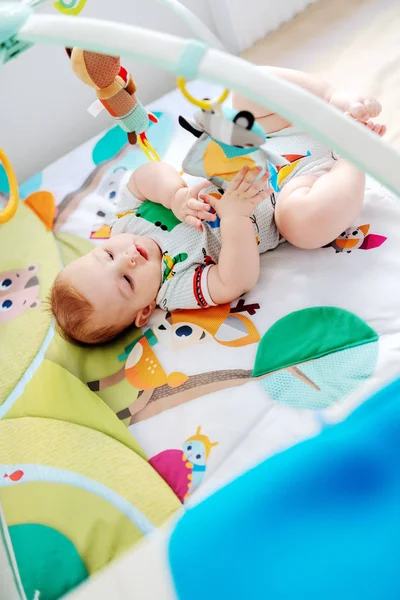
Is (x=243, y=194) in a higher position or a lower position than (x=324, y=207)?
higher

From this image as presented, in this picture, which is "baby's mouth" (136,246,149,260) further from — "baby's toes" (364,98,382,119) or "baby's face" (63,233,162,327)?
"baby's toes" (364,98,382,119)

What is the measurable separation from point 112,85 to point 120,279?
1.10 ft

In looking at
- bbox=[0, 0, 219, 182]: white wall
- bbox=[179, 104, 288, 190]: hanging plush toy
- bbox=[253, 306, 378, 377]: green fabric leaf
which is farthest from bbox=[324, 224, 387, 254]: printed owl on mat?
bbox=[0, 0, 219, 182]: white wall

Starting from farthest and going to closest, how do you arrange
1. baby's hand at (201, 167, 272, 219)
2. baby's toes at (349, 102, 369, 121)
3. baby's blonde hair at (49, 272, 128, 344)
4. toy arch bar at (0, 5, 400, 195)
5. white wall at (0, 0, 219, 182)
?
1. white wall at (0, 0, 219, 182)
2. baby's blonde hair at (49, 272, 128, 344)
3. baby's toes at (349, 102, 369, 121)
4. baby's hand at (201, 167, 272, 219)
5. toy arch bar at (0, 5, 400, 195)

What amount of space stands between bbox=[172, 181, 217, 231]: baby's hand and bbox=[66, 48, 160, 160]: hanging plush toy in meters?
0.14

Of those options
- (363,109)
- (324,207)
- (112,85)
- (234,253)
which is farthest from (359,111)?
(112,85)

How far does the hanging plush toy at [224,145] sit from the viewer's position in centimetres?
61

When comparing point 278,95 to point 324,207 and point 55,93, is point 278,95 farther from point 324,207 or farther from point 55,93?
point 55,93

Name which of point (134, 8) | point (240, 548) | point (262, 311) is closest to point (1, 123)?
point (134, 8)

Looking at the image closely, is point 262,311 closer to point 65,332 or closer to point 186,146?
point 65,332

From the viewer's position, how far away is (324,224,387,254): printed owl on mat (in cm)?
103

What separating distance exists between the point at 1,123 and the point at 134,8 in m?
0.47

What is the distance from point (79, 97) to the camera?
1.60 m

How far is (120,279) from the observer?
1.06 metres
